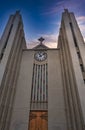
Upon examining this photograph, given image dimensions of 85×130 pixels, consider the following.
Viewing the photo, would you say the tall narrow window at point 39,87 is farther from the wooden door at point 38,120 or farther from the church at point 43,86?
the wooden door at point 38,120

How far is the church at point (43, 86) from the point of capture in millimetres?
10490

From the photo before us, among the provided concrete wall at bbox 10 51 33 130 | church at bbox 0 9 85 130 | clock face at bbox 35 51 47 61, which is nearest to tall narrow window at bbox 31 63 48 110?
church at bbox 0 9 85 130

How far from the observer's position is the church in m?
10.5

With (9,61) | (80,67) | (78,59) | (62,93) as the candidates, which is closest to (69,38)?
(78,59)

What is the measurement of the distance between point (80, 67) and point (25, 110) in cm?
611

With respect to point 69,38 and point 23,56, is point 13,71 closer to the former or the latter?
point 23,56

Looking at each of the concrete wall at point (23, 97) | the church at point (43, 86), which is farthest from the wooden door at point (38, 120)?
the concrete wall at point (23, 97)

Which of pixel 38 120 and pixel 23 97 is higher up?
pixel 23 97

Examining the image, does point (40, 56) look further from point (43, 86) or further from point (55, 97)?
point (55, 97)

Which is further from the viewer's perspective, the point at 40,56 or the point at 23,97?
the point at 40,56

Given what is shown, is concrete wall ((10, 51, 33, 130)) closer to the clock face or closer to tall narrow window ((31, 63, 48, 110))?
tall narrow window ((31, 63, 48, 110))

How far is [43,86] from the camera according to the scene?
44.7ft

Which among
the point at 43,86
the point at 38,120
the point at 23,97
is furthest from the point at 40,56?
the point at 38,120

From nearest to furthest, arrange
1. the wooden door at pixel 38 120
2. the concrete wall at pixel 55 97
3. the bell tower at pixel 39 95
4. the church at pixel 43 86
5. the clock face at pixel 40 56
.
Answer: the church at pixel 43 86 < the concrete wall at pixel 55 97 < the wooden door at pixel 38 120 < the bell tower at pixel 39 95 < the clock face at pixel 40 56
